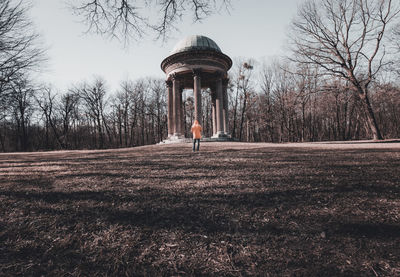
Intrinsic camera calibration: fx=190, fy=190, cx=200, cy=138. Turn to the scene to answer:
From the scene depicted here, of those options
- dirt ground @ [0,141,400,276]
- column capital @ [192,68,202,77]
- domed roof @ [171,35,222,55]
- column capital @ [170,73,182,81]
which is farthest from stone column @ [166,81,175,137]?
dirt ground @ [0,141,400,276]

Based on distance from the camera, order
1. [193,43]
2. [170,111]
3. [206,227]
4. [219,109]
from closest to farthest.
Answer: [206,227] < [219,109] < [193,43] < [170,111]

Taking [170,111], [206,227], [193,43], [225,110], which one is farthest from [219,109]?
[206,227]

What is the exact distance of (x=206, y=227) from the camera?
7.84ft

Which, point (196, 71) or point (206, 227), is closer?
point (206, 227)

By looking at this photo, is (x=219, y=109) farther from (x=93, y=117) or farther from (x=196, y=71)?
(x=93, y=117)

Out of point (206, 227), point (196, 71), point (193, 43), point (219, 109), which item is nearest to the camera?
point (206, 227)

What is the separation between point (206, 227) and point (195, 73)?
19.1 m

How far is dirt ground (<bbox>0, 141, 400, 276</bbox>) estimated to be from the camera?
68.5 inches

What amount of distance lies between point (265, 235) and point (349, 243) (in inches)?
32.7

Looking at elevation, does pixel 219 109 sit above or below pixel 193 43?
below

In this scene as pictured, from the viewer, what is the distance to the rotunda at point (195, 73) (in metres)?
19.8

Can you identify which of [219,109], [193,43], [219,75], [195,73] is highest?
[193,43]

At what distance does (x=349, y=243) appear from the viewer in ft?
6.52

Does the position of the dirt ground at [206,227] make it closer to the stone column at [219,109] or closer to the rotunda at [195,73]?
the rotunda at [195,73]
